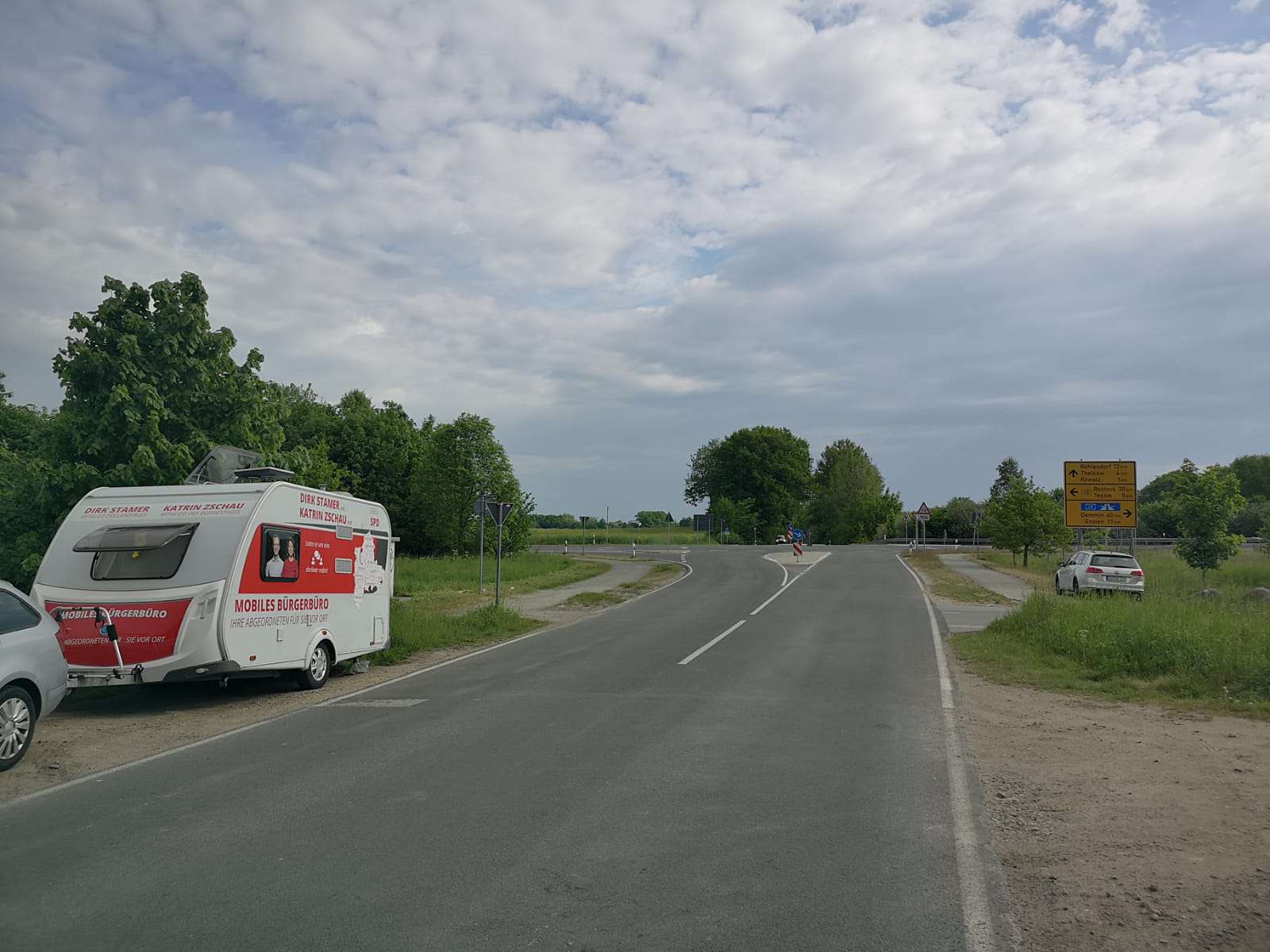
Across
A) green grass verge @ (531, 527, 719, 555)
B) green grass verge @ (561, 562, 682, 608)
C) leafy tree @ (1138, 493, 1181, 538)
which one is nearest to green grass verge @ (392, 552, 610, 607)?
green grass verge @ (561, 562, 682, 608)

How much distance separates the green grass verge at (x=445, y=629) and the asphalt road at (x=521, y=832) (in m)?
4.25

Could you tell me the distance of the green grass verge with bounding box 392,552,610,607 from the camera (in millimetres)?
28609

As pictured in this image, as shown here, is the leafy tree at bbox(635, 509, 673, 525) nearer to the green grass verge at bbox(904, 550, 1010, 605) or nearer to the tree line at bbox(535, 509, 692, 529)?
the tree line at bbox(535, 509, 692, 529)

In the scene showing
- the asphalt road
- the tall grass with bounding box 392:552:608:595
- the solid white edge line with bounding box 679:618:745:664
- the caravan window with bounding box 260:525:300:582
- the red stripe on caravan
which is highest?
the caravan window with bounding box 260:525:300:582

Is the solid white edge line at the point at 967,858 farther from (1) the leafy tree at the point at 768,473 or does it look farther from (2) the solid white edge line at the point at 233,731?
(1) the leafy tree at the point at 768,473

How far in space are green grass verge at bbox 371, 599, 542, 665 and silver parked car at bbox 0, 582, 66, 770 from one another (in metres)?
6.63

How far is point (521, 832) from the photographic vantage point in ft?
19.6

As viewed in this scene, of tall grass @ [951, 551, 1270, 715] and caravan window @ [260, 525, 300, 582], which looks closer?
caravan window @ [260, 525, 300, 582]

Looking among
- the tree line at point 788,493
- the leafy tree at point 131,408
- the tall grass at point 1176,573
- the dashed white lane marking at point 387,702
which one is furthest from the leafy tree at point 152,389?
the tree line at point 788,493

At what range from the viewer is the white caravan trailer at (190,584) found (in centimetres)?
1036

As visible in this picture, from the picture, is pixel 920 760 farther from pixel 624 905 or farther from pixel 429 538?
pixel 429 538

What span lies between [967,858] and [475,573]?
3153 centimetres

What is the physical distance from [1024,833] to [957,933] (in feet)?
6.64

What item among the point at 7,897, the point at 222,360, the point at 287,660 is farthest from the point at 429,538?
the point at 7,897
